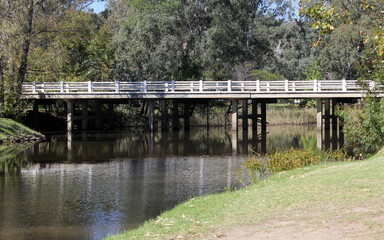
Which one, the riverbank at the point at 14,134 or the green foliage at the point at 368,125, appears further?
the riverbank at the point at 14,134

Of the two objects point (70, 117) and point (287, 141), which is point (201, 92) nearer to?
point (287, 141)

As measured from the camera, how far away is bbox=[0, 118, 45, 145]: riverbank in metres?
31.4

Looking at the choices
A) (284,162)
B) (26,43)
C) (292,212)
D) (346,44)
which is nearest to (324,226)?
(292,212)

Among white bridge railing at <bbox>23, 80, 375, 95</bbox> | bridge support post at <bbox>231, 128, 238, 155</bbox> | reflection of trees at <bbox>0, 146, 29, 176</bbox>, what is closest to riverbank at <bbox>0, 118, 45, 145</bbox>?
reflection of trees at <bbox>0, 146, 29, 176</bbox>

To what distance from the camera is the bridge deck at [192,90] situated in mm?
37906

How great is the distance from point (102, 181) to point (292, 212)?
9576 millimetres

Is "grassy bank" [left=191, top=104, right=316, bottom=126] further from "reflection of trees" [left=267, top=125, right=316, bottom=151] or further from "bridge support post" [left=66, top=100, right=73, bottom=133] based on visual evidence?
"bridge support post" [left=66, top=100, right=73, bottom=133]

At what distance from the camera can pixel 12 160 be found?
78.7 ft

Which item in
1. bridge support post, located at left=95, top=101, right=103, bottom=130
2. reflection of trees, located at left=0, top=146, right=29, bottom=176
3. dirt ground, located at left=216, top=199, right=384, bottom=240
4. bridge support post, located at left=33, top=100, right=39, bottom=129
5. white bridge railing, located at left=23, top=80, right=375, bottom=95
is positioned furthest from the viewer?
bridge support post, located at left=95, top=101, right=103, bottom=130

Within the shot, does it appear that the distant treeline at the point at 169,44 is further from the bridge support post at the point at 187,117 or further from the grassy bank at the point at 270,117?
the bridge support post at the point at 187,117

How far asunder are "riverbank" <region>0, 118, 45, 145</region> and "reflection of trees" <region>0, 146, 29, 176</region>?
6.28 feet

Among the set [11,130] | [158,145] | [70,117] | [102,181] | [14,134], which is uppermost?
[70,117]

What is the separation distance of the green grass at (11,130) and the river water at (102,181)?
1.94 m

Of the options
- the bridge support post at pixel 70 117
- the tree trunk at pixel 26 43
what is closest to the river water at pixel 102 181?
the tree trunk at pixel 26 43
